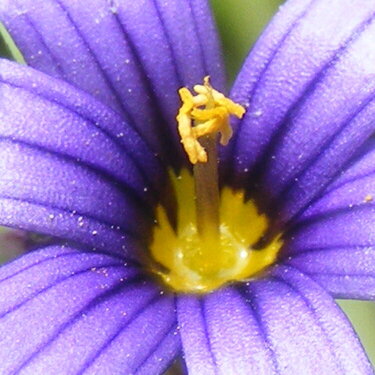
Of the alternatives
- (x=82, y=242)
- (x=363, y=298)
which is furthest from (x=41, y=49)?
(x=363, y=298)

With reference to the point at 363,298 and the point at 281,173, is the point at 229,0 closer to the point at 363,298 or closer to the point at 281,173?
the point at 281,173

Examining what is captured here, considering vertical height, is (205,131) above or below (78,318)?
above

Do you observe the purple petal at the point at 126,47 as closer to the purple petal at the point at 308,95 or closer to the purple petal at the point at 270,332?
the purple petal at the point at 308,95

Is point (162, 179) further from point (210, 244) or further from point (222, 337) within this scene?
point (222, 337)

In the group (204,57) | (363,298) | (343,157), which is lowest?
(363,298)

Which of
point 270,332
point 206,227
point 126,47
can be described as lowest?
point 270,332

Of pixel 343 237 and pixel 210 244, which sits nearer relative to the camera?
pixel 343 237

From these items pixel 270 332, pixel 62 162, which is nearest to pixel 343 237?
pixel 270 332
